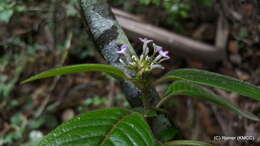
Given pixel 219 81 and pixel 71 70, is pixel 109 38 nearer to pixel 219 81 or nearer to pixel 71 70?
pixel 71 70

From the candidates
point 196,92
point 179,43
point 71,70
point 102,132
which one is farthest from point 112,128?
point 179,43

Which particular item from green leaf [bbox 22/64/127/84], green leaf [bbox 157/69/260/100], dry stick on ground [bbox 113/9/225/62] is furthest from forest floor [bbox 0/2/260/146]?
green leaf [bbox 22/64/127/84]

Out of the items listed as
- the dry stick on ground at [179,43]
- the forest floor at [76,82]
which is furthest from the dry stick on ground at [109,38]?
the forest floor at [76,82]

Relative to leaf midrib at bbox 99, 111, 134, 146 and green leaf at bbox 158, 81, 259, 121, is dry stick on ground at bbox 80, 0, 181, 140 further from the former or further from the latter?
leaf midrib at bbox 99, 111, 134, 146

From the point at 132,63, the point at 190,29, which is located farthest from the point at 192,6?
the point at 132,63

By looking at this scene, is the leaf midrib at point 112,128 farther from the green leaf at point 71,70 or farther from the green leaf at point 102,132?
the green leaf at point 71,70

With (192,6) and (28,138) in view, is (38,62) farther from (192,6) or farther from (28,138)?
(192,6)
